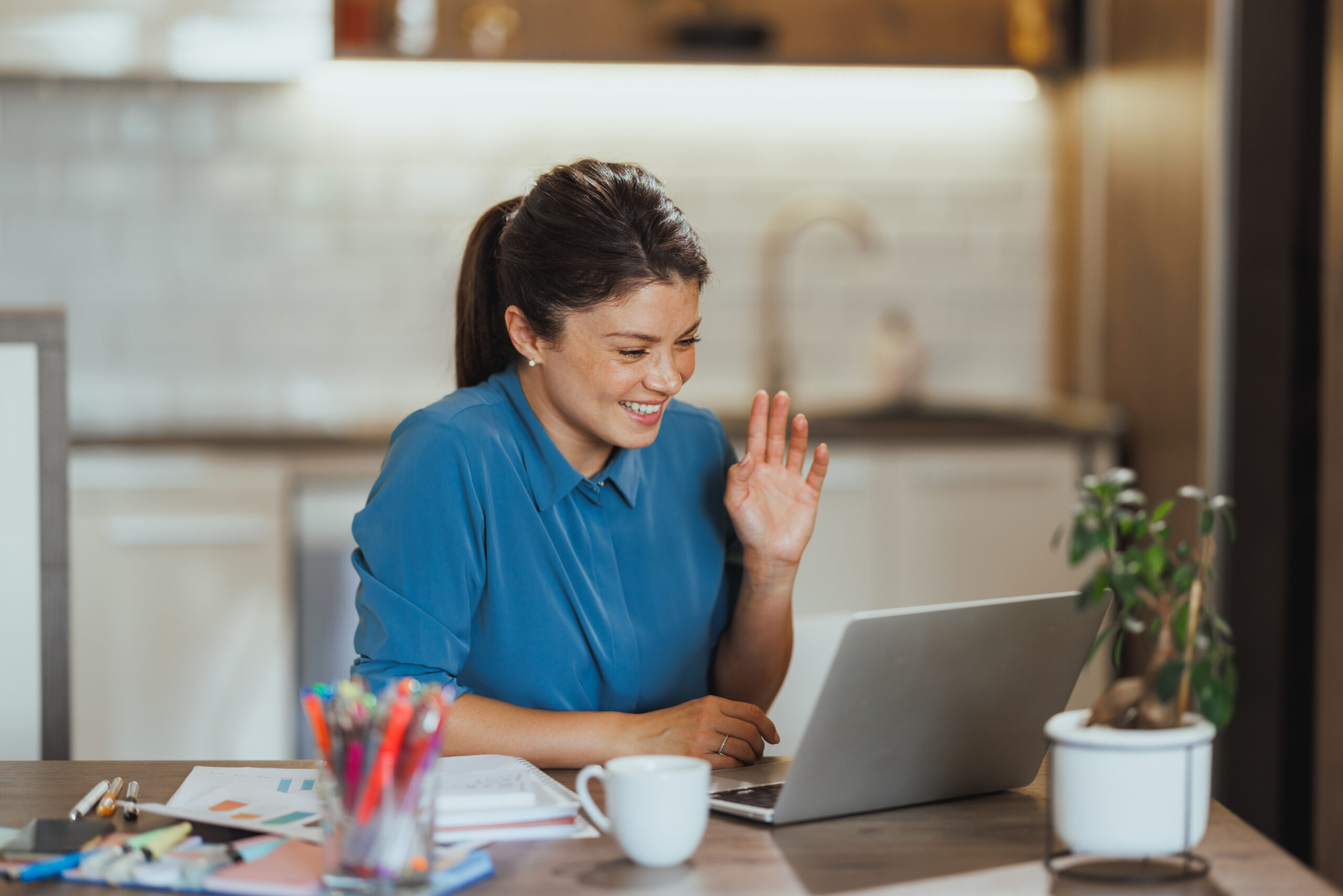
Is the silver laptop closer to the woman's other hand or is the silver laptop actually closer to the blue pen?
the woman's other hand

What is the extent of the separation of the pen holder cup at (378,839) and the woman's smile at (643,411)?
0.66 m

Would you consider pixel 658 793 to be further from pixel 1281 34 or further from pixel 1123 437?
pixel 1123 437

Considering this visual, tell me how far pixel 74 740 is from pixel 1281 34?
9.53ft

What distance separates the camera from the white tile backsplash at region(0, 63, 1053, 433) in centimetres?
346

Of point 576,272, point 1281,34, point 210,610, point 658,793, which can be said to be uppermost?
point 1281,34

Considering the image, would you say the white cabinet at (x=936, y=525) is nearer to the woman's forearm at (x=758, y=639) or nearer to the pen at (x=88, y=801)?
the woman's forearm at (x=758, y=639)

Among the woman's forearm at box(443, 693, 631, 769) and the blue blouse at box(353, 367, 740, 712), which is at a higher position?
the blue blouse at box(353, 367, 740, 712)

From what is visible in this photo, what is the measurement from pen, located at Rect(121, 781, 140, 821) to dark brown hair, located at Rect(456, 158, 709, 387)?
628 millimetres

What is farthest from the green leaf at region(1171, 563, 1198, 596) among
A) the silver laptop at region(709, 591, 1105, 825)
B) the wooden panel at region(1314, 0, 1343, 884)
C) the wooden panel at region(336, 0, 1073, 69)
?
the wooden panel at region(336, 0, 1073, 69)

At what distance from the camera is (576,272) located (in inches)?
56.1

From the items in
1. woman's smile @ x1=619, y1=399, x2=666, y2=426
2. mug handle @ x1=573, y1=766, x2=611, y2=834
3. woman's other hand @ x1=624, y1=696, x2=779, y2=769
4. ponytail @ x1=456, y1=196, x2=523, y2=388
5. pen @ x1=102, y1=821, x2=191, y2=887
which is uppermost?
ponytail @ x1=456, y1=196, x2=523, y2=388

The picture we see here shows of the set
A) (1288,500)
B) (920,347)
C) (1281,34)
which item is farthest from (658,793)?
(920,347)

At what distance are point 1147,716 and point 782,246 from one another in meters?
2.86

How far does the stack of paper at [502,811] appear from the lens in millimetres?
977
